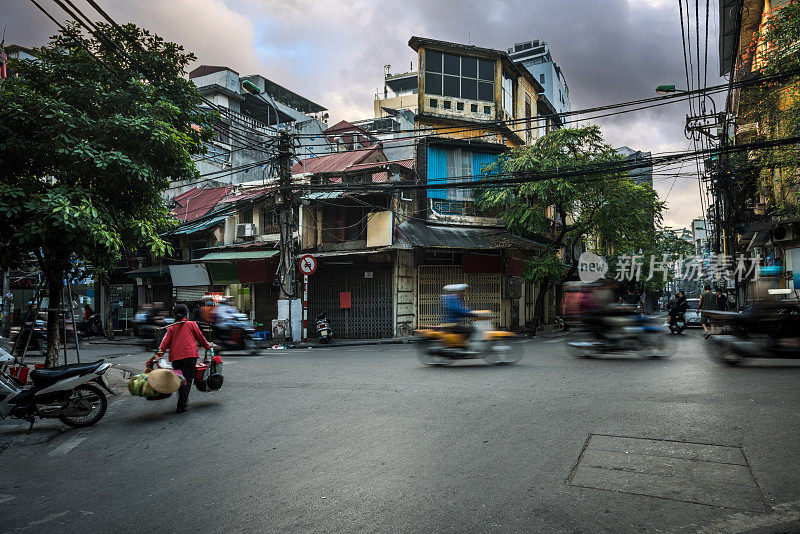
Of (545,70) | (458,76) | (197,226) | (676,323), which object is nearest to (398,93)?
(545,70)

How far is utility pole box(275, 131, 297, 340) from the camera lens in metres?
18.7

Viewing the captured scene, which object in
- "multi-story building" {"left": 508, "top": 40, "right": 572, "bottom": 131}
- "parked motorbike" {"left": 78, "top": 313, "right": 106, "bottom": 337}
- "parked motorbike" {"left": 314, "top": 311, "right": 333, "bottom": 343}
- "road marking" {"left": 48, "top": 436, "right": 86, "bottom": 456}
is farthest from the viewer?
"multi-story building" {"left": 508, "top": 40, "right": 572, "bottom": 131}

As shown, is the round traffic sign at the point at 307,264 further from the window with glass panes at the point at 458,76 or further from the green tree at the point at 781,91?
the green tree at the point at 781,91

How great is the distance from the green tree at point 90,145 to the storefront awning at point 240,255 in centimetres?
1102

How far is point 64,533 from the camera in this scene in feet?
12.0

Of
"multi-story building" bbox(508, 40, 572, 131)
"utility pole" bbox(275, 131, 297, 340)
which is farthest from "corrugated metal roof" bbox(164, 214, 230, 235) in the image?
"multi-story building" bbox(508, 40, 572, 131)

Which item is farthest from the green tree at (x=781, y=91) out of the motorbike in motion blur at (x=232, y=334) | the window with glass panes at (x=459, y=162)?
the motorbike in motion blur at (x=232, y=334)

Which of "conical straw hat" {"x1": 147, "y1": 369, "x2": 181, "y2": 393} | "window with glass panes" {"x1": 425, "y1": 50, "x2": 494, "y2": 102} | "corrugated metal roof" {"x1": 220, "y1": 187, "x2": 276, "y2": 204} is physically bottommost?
"conical straw hat" {"x1": 147, "y1": 369, "x2": 181, "y2": 393}

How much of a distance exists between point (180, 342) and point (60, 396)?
1.53 meters

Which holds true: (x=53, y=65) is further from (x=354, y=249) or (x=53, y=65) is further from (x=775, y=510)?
(x=354, y=249)

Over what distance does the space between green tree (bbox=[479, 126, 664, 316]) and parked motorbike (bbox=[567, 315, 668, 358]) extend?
9981mm

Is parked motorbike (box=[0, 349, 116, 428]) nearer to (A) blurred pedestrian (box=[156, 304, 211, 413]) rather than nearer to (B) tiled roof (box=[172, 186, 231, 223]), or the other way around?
(A) blurred pedestrian (box=[156, 304, 211, 413])

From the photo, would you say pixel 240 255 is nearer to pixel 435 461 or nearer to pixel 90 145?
pixel 90 145

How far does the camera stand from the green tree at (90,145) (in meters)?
8.01
